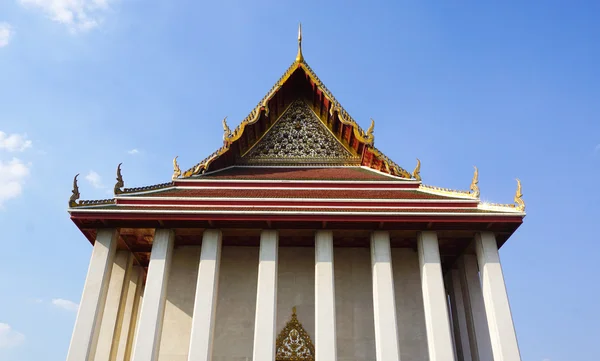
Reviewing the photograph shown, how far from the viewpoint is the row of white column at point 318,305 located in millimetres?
8688

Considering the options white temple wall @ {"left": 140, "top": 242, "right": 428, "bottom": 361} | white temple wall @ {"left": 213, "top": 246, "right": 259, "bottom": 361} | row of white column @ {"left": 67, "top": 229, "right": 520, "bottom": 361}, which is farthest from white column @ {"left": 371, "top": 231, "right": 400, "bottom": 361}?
white temple wall @ {"left": 213, "top": 246, "right": 259, "bottom": 361}

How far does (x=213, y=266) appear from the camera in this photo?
950 cm

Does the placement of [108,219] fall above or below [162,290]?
above

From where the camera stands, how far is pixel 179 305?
10.8 meters

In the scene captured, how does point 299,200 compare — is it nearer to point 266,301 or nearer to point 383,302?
point 266,301

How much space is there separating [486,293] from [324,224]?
315 cm

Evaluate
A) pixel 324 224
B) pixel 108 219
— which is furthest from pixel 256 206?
pixel 108 219

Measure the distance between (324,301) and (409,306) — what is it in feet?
8.36

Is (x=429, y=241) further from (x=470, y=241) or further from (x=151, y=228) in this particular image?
(x=151, y=228)

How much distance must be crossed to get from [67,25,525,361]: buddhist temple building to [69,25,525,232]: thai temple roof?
0.04 meters

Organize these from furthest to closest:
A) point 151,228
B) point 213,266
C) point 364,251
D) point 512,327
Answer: point 364,251 → point 151,228 → point 213,266 → point 512,327

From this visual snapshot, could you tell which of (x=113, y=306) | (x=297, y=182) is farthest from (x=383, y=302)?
(x=113, y=306)

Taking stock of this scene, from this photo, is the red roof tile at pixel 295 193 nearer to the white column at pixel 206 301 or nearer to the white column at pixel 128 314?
the white column at pixel 206 301

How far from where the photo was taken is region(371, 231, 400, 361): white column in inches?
340
